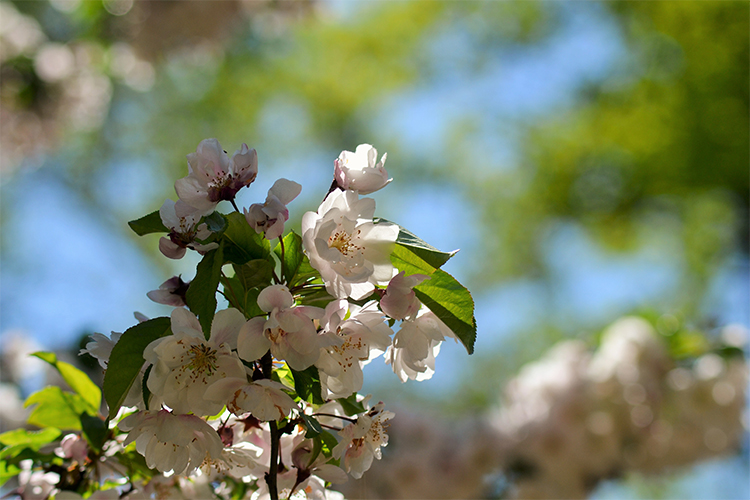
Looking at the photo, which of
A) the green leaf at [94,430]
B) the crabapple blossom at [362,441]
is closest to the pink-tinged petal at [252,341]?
the crabapple blossom at [362,441]

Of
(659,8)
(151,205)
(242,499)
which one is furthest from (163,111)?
(242,499)

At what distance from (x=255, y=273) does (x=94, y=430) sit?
26 cm

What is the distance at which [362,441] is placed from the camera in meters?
0.45

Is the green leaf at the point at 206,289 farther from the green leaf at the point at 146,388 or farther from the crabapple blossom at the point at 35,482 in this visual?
the crabapple blossom at the point at 35,482

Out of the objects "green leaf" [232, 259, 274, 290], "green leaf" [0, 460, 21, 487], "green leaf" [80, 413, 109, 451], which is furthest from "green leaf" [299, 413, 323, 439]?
"green leaf" [0, 460, 21, 487]

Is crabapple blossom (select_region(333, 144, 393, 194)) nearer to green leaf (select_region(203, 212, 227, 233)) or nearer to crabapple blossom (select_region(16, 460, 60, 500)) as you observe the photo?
green leaf (select_region(203, 212, 227, 233))

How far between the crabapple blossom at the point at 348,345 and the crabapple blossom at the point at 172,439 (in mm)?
90

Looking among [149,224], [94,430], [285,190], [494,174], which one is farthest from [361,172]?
[494,174]

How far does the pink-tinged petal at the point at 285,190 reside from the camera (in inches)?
16.6

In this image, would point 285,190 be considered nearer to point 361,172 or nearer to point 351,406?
point 361,172

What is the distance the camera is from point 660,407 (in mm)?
1722

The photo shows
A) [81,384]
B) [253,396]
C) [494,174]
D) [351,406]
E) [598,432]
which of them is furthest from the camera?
[494,174]

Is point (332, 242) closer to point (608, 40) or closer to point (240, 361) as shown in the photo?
point (240, 361)

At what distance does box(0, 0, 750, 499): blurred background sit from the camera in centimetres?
177
